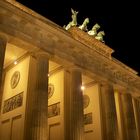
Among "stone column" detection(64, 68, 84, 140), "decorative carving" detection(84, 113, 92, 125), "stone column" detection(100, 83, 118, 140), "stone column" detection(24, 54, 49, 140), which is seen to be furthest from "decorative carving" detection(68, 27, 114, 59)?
"decorative carving" detection(84, 113, 92, 125)

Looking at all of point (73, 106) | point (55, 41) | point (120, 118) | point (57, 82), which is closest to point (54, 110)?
point (57, 82)

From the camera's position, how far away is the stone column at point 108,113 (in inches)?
763

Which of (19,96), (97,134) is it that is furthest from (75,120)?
(97,134)

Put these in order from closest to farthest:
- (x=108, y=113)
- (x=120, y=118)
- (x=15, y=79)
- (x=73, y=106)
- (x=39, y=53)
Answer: (x=39, y=53), (x=73, y=106), (x=15, y=79), (x=108, y=113), (x=120, y=118)

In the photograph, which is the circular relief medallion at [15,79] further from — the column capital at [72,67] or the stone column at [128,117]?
the stone column at [128,117]

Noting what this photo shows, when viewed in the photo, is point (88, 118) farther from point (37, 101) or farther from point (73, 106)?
point (37, 101)

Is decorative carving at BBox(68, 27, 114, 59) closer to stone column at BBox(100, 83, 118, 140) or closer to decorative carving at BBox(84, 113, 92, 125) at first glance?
stone column at BBox(100, 83, 118, 140)

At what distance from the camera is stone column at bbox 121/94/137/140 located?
22.0m

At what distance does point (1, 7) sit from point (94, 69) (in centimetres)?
914

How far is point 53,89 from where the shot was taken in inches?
804

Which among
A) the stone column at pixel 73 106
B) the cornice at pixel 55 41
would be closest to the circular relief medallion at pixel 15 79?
the cornice at pixel 55 41

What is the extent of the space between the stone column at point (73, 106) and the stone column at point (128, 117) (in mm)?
7189

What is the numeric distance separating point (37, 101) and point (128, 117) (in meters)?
11.5

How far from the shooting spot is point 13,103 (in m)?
17.6
